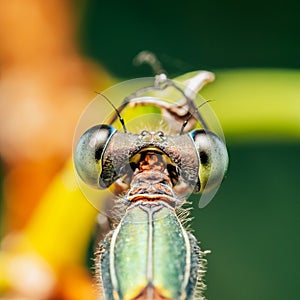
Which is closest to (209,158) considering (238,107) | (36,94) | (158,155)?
(158,155)

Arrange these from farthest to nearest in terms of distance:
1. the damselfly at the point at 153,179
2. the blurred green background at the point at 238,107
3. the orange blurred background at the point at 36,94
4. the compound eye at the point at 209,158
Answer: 1. the blurred green background at the point at 238,107
2. the orange blurred background at the point at 36,94
3. the compound eye at the point at 209,158
4. the damselfly at the point at 153,179

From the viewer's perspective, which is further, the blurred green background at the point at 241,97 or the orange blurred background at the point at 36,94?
the orange blurred background at the point at 36,94

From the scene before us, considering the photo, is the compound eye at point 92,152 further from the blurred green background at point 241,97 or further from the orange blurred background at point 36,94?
the orange blurred background at point 36,94

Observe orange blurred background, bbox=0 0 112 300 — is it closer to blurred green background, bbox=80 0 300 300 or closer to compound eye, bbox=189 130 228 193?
blurred green background, bbox=80 0 300 300

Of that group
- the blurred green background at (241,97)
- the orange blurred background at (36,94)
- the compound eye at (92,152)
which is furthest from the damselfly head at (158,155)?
the orange blurred background at (36,94)

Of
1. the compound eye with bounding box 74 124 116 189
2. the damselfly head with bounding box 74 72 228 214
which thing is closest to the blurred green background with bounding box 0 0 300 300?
the damselfly head with bounding box 74 72 228 214

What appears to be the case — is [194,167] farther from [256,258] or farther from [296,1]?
[296,1]

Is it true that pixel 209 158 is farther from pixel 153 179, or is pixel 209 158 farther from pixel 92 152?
pixel 92 152
